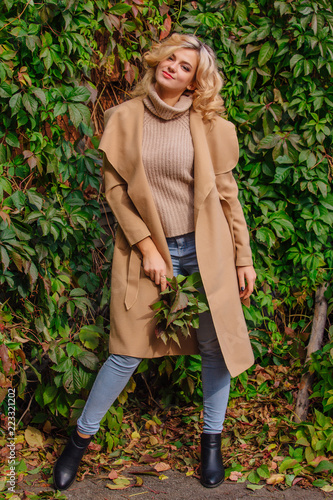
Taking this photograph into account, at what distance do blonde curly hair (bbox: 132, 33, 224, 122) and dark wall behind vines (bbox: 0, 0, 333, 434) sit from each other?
1.08 ft

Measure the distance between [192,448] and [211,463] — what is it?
28 cm

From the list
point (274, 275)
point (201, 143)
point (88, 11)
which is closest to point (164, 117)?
point (201, 143)

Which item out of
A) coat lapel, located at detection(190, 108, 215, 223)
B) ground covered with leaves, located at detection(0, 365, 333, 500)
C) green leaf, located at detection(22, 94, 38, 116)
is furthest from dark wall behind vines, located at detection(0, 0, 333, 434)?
coat lapel, located at detection(190, 108, 215, 223)

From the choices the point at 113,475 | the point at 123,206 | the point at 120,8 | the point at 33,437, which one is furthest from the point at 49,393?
the point at 120,8

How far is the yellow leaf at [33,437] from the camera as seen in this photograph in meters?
2.46

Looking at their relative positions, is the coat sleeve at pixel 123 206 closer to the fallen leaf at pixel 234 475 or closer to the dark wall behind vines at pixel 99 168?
the dark wall behind vines at pixel 99 168

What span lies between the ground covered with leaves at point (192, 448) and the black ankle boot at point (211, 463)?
91mm

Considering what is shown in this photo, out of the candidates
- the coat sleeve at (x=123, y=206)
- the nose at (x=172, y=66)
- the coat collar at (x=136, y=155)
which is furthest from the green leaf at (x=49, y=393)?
the nose at (x=172, y=66)

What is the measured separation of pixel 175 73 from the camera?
207 cm

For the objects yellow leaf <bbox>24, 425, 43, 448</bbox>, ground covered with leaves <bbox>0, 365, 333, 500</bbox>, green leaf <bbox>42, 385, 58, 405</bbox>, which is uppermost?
green leaf <bbox>42, 385, 58, 405</bbox>

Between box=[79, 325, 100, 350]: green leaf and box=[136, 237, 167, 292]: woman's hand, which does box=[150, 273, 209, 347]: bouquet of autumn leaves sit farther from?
box=[79, 325, 100, 350]: green leaf

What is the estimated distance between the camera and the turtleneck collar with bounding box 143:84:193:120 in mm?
2062

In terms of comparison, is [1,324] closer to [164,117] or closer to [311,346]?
[164,117]

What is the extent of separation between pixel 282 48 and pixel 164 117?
936 mm
